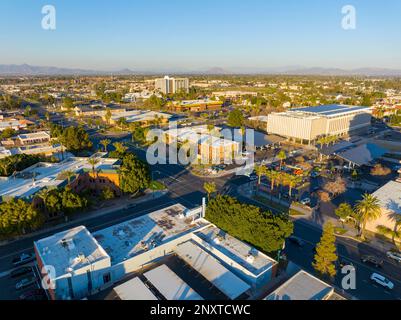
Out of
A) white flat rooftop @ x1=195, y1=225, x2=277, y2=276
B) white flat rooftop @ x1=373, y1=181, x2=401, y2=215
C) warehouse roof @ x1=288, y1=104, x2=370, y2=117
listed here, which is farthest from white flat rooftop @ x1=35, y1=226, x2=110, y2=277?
warehouse roof @ x1=288, y1=104, x2=370, y2=117

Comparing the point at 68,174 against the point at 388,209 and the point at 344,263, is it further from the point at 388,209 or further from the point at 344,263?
the point at 388,209

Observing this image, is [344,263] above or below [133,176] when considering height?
below

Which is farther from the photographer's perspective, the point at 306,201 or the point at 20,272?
the point at 306,201

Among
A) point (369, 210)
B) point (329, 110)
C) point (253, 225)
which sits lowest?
point (253, 225)

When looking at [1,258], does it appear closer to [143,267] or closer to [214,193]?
[143,267]

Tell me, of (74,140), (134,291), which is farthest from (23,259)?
(74,140)
